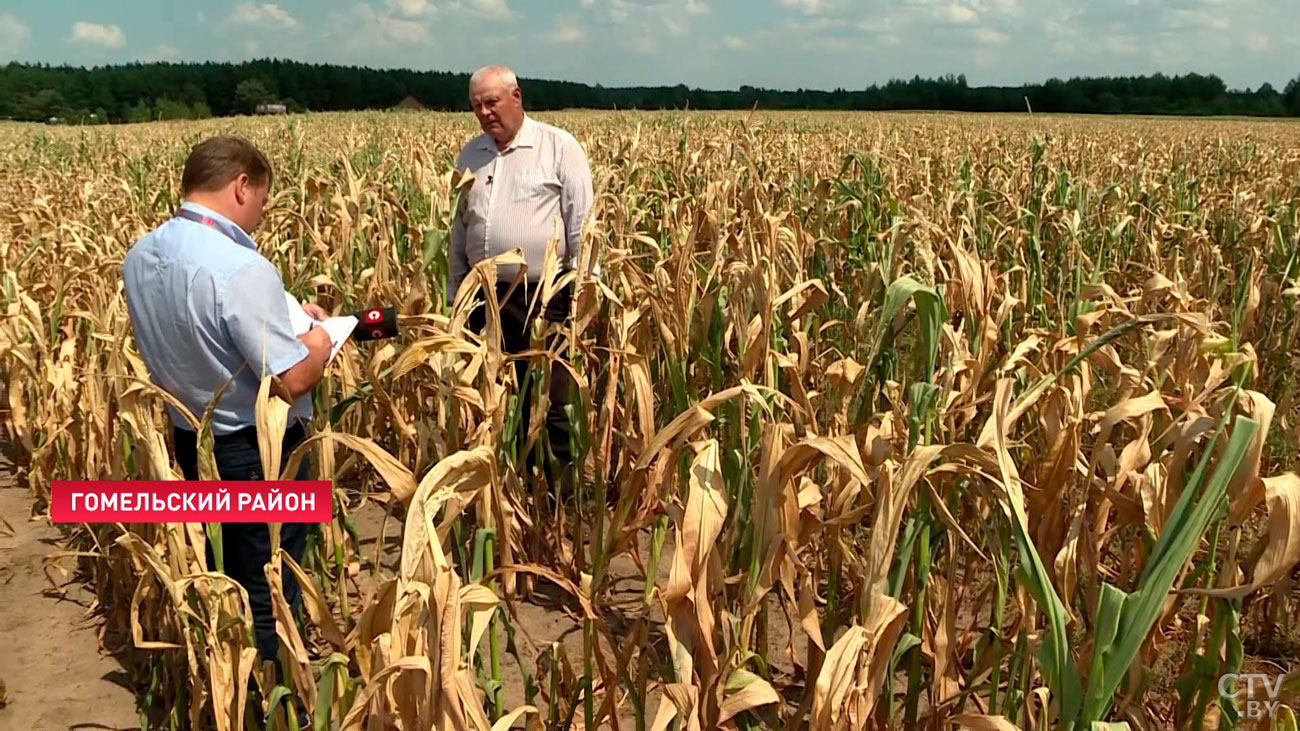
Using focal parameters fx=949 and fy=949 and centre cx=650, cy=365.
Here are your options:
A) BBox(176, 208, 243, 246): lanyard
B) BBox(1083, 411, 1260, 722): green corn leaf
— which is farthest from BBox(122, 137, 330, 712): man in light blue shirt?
BBox(1083, 411, 1260, 722): green corn leaf

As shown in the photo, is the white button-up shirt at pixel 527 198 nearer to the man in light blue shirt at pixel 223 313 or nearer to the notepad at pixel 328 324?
the notepad at pixel 328 324

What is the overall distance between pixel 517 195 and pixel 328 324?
1471 millimetres

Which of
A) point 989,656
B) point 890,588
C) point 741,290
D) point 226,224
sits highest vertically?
point 226,224

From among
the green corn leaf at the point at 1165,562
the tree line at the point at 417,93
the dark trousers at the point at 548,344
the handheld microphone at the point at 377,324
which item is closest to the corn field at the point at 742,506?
the green corn leaf at the point at 1165,562

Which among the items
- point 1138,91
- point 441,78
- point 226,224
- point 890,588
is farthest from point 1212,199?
point 441,78

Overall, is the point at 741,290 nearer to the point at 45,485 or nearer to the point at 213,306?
the point at 213,306

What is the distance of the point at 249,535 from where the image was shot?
8.31 feet

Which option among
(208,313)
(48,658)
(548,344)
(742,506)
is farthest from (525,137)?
(48,658)

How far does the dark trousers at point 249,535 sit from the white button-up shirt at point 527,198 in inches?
58.6

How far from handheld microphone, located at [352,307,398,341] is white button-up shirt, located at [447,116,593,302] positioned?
1.34 metres

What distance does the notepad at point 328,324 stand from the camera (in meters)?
2.54

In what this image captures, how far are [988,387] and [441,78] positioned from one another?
7012 centimetres

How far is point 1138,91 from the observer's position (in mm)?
56812

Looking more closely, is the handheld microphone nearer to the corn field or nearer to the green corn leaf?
the corn field
